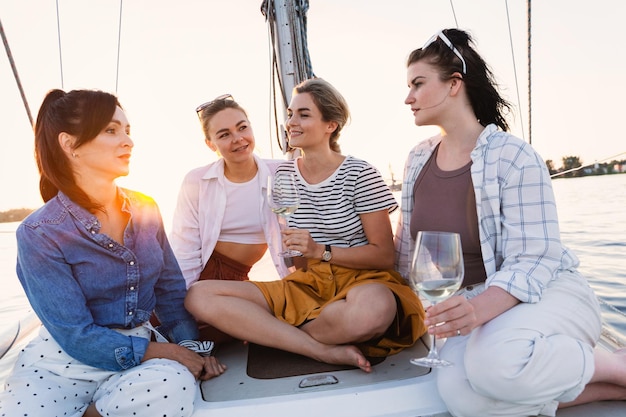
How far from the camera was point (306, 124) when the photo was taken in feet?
7.51

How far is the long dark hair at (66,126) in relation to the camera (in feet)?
5.37

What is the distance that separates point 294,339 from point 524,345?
2.90 ft

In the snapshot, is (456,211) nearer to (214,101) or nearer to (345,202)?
(345,202)

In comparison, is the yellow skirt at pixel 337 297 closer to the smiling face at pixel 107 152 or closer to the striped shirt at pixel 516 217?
the striped shirt at pixel 516 217

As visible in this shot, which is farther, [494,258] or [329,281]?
[329,281]

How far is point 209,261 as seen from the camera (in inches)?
98.3

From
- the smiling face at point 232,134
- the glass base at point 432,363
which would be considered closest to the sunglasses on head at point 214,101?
the smiling face at point 232,134

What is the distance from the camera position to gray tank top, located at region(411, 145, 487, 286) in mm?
1764

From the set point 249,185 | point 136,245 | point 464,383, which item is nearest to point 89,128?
point 136,245

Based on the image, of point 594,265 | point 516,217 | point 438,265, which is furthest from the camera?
point 594,265

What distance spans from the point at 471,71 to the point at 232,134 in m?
1.15

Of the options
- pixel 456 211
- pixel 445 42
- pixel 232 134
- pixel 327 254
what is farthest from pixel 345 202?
pixel 445 42

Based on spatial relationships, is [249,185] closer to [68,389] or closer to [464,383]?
[68,389]

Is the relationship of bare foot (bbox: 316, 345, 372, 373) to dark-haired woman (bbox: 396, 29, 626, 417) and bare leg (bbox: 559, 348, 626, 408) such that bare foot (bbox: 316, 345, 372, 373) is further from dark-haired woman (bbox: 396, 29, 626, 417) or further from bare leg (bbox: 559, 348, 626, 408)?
bare leg (bbox: 559, 348, 626, 408)
